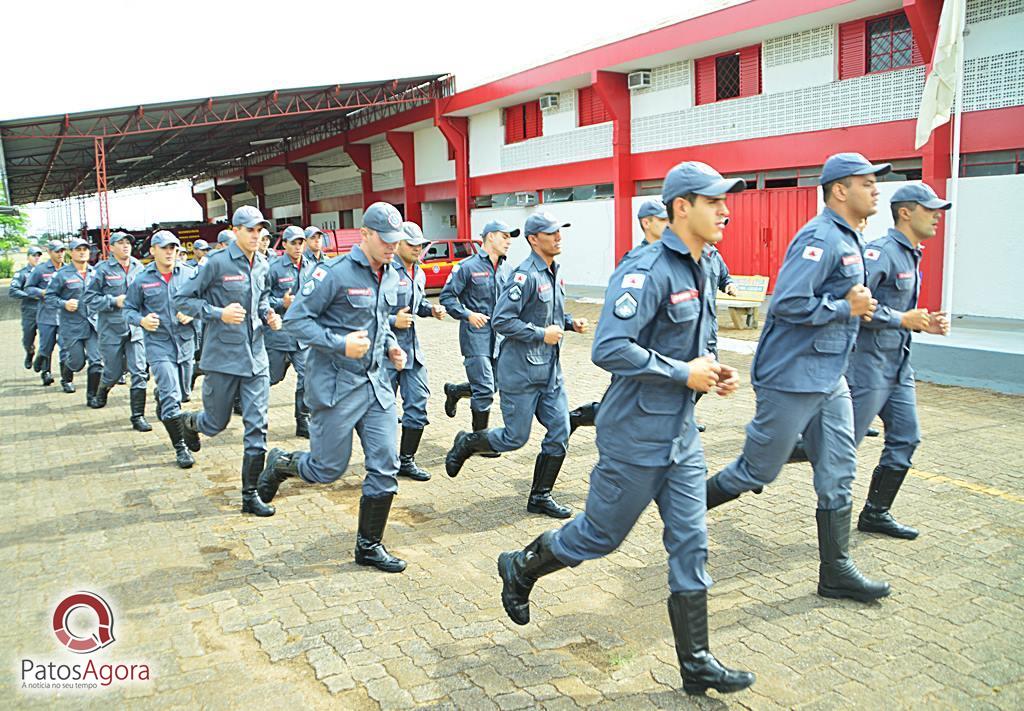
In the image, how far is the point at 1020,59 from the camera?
44.3ft

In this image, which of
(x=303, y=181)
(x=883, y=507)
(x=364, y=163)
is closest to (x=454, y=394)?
(x=883, y=507)

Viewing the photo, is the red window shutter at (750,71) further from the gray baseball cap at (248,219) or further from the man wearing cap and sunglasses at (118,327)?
the gray baseball cap at (248,219)

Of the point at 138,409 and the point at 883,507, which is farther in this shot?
the point at 138,409

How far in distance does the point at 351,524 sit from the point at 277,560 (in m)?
0.76

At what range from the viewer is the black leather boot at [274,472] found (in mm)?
5898

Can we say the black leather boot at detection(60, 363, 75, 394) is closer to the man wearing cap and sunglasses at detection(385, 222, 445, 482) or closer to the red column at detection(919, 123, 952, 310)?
the man wearing cap and sunglasses at detection(385, 222, 445, 482)

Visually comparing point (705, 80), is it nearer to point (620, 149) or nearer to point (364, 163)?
point (620, 149)

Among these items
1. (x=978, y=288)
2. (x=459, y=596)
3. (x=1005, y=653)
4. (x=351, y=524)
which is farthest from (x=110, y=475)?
(x=978, y=288)

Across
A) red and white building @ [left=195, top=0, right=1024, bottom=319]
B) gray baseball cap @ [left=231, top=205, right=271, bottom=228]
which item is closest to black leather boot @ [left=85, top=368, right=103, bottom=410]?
gray baseball cap @ [left=231, top=205, right=271, bottom=228]

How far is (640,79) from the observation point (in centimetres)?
2116

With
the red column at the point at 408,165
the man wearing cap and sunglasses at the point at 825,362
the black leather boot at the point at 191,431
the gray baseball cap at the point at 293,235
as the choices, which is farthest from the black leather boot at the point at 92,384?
the red column at the point at 408,165

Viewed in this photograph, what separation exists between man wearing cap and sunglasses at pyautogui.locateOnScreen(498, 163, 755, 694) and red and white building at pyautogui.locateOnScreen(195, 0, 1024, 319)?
1220 centimetres

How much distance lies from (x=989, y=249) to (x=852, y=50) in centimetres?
499

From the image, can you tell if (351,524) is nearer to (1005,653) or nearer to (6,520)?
(6,520)
